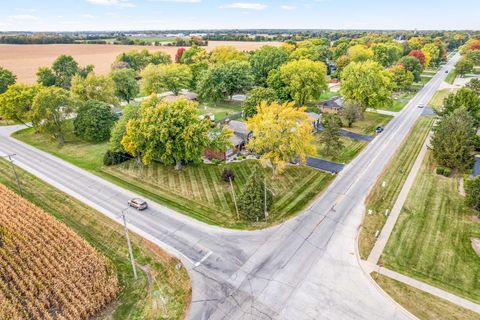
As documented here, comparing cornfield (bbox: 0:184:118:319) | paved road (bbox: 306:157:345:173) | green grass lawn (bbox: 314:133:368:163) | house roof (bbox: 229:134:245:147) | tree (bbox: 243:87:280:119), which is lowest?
cornfield (bbox: 0:184:118:319)

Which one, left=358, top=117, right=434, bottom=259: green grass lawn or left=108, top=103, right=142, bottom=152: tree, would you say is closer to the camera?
left=358, top=117, right=434, bottom=259: green grass lawn

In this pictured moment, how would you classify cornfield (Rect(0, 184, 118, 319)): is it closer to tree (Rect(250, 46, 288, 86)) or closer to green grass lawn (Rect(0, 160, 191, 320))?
green grass lawn (Rect(0, 160, 191, 320))

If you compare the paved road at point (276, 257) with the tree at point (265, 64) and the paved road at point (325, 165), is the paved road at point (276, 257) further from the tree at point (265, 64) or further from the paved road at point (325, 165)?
the tree at point (265, 64)

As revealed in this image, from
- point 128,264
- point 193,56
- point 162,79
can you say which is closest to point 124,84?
point 162,79

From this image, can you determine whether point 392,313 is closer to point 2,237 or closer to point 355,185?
point 355,185

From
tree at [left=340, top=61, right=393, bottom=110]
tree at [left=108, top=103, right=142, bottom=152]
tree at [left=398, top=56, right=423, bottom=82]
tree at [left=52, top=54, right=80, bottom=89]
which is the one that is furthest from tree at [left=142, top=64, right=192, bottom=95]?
tree at [left=398, top=56, right=423, bottom=82]
